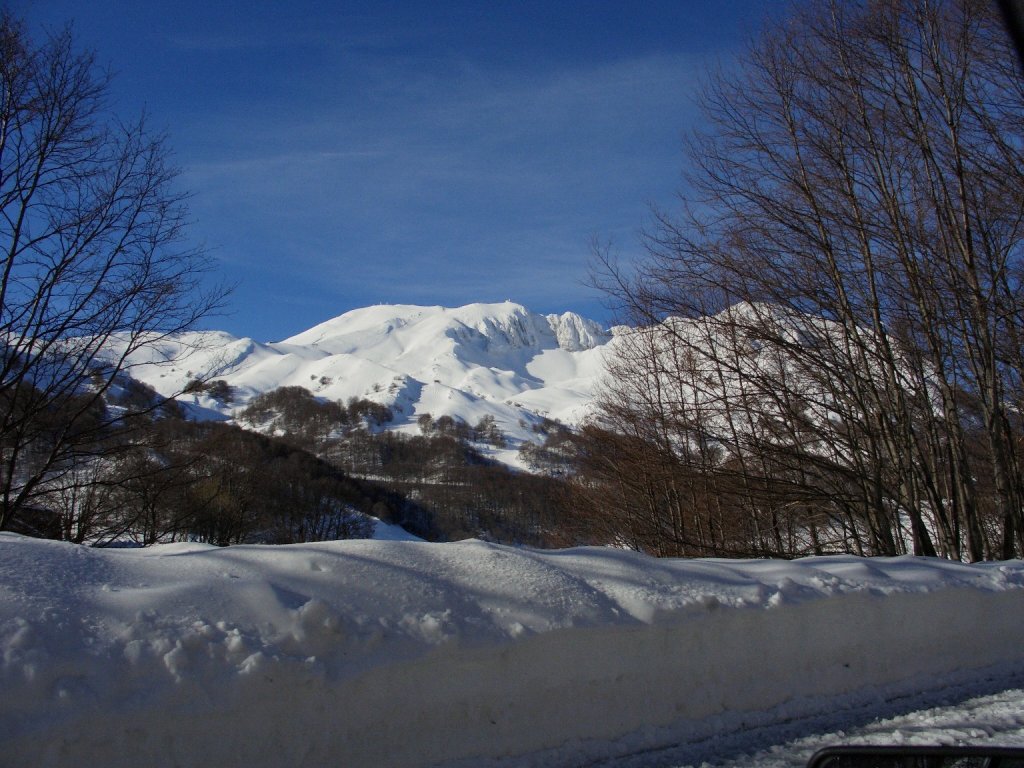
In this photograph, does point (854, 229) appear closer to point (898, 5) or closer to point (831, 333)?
point (831, 333)

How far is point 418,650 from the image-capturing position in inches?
152

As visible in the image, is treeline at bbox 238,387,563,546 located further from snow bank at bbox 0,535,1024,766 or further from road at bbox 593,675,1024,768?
road at bbox 593,675,1024,768

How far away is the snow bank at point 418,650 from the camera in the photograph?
317 cm

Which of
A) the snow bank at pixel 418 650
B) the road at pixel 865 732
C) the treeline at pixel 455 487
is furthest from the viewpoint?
the treeline at pixel 455 487

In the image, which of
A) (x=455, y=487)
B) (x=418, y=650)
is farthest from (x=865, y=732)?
(x=455, y=487)

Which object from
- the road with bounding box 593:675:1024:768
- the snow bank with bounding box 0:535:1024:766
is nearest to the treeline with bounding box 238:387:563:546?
the snow bank with bounding box 0:535:1024:766

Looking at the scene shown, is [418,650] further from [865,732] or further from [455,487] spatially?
[455,487]

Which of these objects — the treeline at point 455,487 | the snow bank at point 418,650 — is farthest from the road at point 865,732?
the treeline at point 455,487

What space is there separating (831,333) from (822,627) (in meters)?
6.52

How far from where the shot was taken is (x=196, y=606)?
3707 mm

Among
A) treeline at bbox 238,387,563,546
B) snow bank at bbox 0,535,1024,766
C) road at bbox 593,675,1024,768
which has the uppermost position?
treeline at bbox 238,387,563,546

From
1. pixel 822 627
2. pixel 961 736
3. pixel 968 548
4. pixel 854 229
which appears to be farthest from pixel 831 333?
pixel 961 736

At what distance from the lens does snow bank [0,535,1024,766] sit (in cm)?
317

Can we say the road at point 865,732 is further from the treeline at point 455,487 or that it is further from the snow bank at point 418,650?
the treeline at point 455,487
